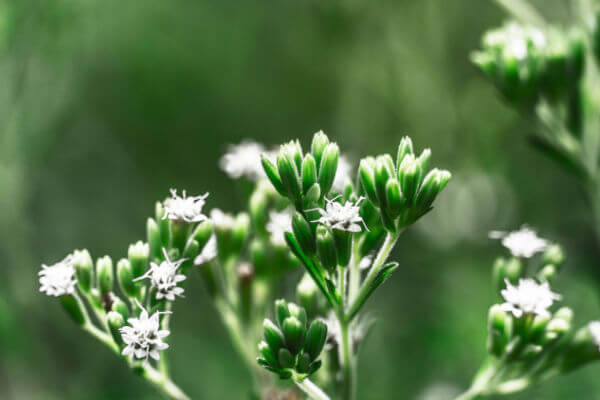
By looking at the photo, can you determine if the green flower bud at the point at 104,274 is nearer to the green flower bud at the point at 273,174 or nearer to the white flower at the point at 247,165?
the green flower bud at the point at 273,174

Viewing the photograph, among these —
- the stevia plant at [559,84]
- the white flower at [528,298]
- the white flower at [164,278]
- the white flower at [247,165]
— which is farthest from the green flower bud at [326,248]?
the stevia plant at [559,84]

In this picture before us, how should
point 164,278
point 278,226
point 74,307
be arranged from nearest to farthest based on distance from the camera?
point 164,278 → point 74,307 → point 278,226

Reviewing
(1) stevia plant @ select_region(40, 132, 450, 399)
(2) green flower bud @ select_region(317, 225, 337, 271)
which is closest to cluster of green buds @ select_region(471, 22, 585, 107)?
(1) stevia plant @ select_region(40, 132, 450, 399)

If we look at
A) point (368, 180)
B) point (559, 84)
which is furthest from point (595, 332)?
point (559, 84)

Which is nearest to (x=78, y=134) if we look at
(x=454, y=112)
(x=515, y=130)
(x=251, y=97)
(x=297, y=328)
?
(x=251, y=97)

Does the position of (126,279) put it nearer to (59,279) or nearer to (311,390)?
(59,279)

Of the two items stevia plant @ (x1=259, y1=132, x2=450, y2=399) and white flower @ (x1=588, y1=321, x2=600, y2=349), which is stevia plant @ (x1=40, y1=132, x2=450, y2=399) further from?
white flower @ (x1=588, y1=321, x2=600, y2=349)
